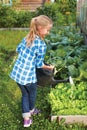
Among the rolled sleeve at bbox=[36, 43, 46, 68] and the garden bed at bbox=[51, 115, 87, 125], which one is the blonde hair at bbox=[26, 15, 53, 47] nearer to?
the rolled sleeve at bbox=[36, 43, 46, 68]

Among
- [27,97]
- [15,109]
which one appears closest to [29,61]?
[27,97]

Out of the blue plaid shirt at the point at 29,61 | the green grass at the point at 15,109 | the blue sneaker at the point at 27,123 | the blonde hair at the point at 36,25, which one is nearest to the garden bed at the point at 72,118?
the green grass at the point at 15,109

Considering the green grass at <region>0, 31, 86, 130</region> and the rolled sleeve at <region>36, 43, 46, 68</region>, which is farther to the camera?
the green grass at <region>0, 31, 86, 130</region>

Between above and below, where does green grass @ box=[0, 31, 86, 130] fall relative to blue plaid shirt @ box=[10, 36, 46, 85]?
below

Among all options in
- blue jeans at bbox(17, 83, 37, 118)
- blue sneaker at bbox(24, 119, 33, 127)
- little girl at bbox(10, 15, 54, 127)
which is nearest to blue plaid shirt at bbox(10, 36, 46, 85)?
little girl at bbox(10, 15, 54, 127)

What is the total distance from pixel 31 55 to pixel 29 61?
0.09 meters

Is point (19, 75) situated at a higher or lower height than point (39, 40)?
lower

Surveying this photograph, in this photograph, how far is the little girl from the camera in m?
4.81

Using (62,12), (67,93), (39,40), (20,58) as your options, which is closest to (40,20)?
(39,40)

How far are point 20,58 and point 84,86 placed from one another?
49.8 inches

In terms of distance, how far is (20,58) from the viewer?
4.96m

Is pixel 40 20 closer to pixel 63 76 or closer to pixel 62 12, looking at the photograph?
pixel 63 76

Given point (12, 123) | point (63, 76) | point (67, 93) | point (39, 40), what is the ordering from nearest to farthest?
1. point (39, 40)
2. point (12, 123)
3. point (67, 93)
4. point (63, 76)

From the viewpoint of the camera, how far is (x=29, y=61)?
193 inches
